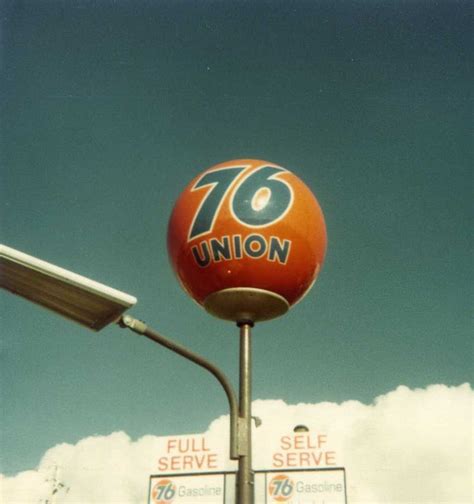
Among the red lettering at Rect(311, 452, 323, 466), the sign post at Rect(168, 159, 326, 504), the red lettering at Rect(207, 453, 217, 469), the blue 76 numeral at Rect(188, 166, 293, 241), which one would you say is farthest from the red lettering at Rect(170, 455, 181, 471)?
the blue 76 numeral at Rect(188, 166, 293, 241)

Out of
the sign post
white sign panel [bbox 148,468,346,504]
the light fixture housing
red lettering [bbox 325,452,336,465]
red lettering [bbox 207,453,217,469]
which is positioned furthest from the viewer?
red lettering [bbox 207,453,217,469]

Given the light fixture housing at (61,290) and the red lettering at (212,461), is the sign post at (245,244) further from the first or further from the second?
the red lettering at (212,461)

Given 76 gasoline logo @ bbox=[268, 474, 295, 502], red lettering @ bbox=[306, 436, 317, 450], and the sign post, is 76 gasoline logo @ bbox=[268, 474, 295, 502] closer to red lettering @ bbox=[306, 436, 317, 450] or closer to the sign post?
red lettering @ bbox=[306, 436, 317, 450]

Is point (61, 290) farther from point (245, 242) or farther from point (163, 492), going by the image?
point (163, 492)

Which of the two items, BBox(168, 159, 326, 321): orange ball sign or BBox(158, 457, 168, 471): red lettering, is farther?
BBox(158, 457, 168, 471): red lettering

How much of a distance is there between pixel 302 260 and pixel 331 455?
41.9ft

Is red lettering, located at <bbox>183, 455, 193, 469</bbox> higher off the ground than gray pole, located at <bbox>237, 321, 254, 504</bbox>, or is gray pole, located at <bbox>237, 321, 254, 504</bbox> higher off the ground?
red lettering, located at <bbox>183, 455, 193, 469</bbox>

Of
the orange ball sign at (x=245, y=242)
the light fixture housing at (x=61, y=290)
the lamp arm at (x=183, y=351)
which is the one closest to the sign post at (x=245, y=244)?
the orange ball sign at (x=245, y=242)

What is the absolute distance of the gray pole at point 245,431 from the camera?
449 cm

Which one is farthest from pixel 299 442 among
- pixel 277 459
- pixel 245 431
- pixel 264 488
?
pixel 245 431

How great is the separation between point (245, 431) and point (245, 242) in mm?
1486

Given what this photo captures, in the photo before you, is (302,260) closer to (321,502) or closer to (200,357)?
(200,357)

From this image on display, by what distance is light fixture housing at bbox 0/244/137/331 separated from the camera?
4.41 metres

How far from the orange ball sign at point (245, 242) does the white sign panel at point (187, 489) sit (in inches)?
492
